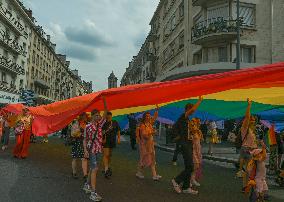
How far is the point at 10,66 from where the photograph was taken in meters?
47.3

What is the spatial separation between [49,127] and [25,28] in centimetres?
4615

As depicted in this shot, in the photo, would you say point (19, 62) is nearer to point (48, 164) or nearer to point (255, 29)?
point (255, 29)

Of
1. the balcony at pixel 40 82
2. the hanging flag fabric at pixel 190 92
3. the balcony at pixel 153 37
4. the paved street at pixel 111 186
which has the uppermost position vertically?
the balcony at pixel 153 37

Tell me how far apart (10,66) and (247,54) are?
30.9m

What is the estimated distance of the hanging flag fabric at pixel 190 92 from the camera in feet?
21.6

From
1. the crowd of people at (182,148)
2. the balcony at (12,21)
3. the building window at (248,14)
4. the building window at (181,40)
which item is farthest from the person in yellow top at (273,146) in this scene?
the balcony at (12,21)

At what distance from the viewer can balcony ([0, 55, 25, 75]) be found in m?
44.8

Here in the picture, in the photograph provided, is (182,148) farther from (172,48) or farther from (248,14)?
(172,48)

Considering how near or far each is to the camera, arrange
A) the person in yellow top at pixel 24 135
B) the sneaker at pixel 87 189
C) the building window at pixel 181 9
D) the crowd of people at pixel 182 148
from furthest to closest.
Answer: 1. the building window at pixel 181 9
2. the person in yellow top at pixel 24 135
3. the sneaker at pixel 87 189
4. the crowd of people at pixel 182 148

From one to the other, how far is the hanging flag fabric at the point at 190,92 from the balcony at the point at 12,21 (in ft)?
108

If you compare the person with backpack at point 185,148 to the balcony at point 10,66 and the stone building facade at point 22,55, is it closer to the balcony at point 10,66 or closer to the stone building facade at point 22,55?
the stone building facade at point 22,55

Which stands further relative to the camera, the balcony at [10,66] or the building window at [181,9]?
the balcony at [10,66]

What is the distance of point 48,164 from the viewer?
13.1 metres

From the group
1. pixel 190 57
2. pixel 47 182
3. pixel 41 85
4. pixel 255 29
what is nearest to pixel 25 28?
pixel 41 85
